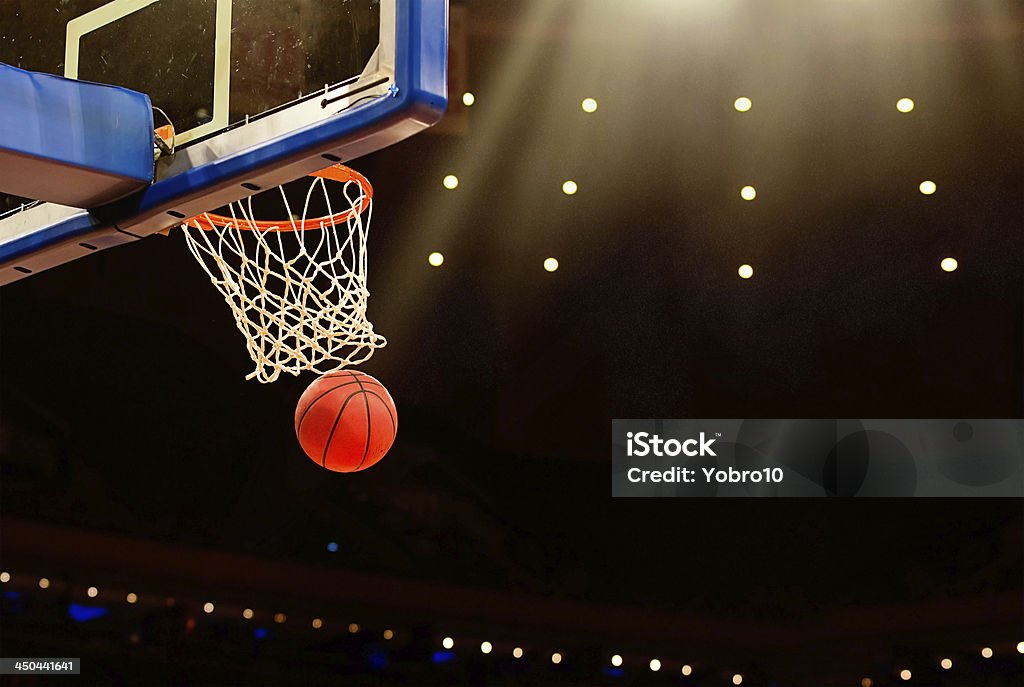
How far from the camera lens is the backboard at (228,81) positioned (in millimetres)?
1892

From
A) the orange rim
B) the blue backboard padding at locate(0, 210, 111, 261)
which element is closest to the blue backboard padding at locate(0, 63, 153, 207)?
the blue backboard padding at locate(0, 210, 111, 261)

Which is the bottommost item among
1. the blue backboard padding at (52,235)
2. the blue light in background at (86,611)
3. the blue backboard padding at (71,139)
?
the blue light in background at (86,611)

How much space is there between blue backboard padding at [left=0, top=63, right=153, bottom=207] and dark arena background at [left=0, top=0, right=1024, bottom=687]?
336 centimetres

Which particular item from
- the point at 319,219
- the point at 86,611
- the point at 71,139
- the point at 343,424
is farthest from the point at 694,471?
the point at 71,139

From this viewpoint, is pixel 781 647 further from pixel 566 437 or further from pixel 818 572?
pixel 566 437

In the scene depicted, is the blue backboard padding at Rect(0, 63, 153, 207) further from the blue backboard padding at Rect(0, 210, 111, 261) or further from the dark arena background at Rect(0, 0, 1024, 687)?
the dark arena background at Rect(0, 0, 1024, 687)

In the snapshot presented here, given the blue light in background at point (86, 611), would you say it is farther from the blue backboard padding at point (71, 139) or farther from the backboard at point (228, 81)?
the blue backboard padding at point (71, 139)

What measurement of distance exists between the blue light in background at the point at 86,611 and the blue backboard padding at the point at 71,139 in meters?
3.69

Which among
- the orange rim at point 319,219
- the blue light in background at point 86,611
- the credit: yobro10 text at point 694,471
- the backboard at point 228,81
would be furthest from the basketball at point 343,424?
the blue light in background at point 86,611

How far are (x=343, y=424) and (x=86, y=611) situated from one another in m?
2.28

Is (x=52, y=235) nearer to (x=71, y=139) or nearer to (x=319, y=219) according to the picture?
(x=71, y=139)

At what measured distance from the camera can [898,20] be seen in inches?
208

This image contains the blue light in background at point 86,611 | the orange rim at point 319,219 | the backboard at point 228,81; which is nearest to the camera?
the backboard at point 228,81

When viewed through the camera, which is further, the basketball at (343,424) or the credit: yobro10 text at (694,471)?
the credit: yobro10 text at (694,471)
